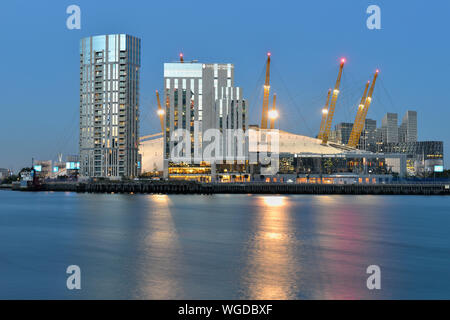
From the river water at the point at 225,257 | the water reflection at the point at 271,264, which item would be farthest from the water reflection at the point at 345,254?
the water reflection at the point at 271,264

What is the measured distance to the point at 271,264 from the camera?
116 feet

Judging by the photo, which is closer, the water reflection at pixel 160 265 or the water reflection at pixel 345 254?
the water reflection at pixel 160 265

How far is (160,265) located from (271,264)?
7.48m

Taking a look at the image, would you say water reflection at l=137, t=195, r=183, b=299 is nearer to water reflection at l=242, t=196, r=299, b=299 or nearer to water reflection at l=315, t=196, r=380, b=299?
water reflection at l=242, t=196, r=299, b=299

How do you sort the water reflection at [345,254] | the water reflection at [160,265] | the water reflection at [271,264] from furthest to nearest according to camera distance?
the water reflection at [345,254], the water reflection at [271,264], the water reflection at [160,265]

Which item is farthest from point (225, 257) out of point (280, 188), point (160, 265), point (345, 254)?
point (280, 188)

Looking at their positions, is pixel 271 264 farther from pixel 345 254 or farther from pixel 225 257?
pixel 345 254

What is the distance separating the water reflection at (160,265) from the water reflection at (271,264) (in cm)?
411

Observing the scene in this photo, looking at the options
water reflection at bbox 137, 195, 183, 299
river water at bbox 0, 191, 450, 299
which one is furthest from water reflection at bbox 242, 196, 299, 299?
water reflection at bbox 137, 195, 183, 299

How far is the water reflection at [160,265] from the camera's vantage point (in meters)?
27.2

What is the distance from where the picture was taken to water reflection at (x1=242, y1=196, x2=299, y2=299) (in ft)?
89.8

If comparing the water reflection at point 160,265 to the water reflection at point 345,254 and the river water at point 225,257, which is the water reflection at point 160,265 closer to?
the river water at point 225,257
